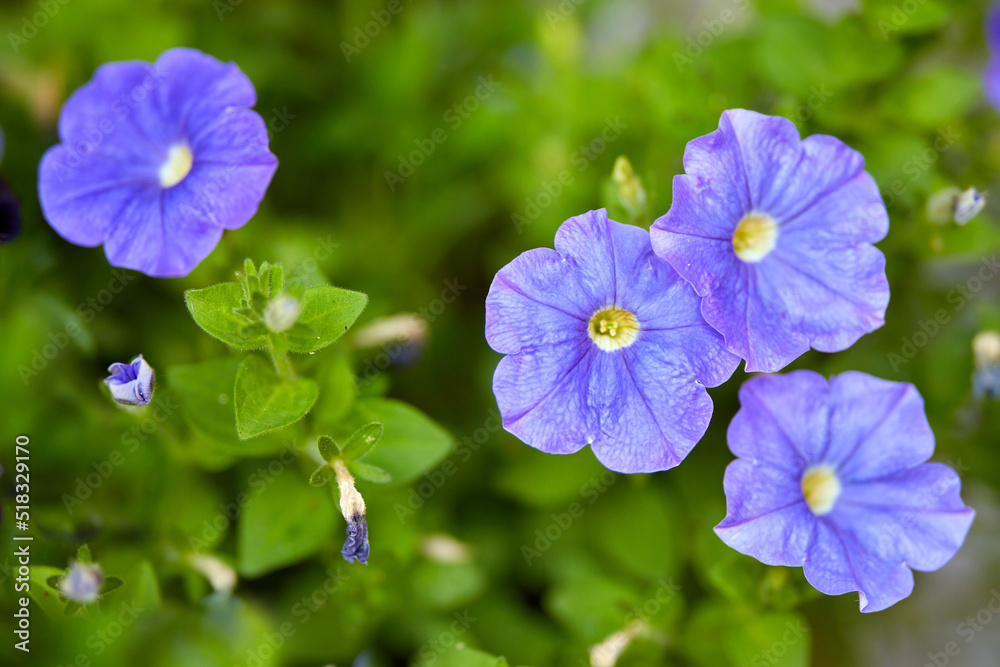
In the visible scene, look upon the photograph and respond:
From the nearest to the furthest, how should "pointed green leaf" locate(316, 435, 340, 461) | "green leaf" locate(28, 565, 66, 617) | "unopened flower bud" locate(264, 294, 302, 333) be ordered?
"unopened flower bud" locate(264, 294, 302, 333)
"pointed green leaf" locate(316, 435, 340, 461)
"green leaf" locate(28, 565, 66, 617)

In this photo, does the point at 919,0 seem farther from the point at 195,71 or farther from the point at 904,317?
the point at 195,71

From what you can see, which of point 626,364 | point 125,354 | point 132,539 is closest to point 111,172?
point 125,354

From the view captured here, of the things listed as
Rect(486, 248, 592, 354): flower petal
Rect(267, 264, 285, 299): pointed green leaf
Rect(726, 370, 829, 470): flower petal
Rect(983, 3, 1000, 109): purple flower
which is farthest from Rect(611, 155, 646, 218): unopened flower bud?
Rect(983, 3, 1000, 109): purple flower

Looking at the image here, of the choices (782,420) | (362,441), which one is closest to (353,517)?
(362,441)

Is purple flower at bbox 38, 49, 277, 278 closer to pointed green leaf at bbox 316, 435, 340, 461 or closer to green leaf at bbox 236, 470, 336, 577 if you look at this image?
pointed green leaf at bbox 316, 435, 340, 461

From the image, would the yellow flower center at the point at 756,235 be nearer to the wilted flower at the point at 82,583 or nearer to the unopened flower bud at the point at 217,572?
the unopened flower bud at the point at 217,572

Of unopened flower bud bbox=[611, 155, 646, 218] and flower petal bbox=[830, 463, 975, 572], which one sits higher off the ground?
unopened flower bud bbox=[611, 155, 646, 218]

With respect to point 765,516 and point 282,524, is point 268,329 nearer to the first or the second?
Result: point 282,524
